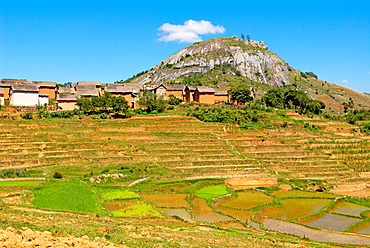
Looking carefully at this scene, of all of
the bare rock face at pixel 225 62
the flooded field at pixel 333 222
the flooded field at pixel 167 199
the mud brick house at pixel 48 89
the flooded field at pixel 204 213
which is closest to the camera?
the flooded field at pixel 333 222

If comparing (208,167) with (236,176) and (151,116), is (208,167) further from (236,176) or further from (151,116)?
(151,116)

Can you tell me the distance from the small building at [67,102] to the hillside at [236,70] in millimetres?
43568

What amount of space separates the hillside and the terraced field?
48061 millimetres

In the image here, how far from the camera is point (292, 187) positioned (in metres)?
34.0

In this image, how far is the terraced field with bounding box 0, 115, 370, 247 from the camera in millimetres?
24156

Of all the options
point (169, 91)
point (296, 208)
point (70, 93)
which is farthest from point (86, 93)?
point (296, 208)

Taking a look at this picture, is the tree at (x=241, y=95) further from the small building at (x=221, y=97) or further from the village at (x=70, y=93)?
the village at (x=70, y=93)

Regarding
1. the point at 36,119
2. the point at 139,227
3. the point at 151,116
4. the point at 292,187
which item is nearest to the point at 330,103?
the point at 151,116

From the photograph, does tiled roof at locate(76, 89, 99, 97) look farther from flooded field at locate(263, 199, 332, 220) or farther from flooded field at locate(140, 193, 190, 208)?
flooded field at locate(263, 199, 332, 220)

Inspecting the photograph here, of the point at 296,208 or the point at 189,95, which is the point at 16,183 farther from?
the point at 189,95

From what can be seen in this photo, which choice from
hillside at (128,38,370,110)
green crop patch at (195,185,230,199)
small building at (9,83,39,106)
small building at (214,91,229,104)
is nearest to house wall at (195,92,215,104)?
small building at (214,91,229,104)

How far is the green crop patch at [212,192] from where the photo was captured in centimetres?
2946

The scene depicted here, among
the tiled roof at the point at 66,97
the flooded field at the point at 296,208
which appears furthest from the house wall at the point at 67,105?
the flooded field at the point at 296,208

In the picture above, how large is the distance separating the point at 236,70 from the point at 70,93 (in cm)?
5976
